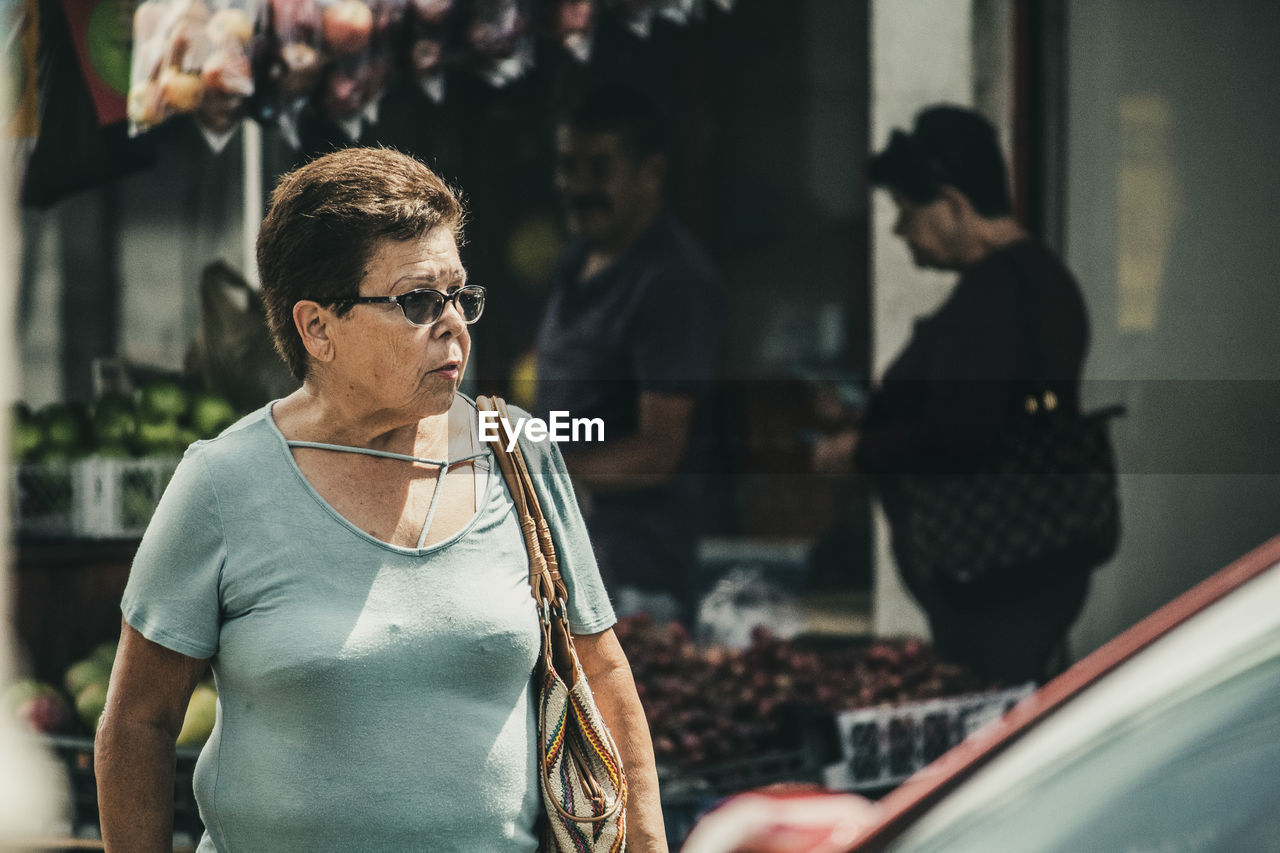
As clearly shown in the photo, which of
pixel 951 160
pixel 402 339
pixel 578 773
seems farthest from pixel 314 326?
pixel 951 160

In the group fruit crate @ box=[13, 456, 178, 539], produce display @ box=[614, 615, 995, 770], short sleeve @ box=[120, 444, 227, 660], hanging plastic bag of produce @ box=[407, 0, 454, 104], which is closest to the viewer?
short sleeve @ box=[120, 444, 227, 660]

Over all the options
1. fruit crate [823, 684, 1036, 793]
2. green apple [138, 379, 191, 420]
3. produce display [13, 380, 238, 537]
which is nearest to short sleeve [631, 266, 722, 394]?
fruit crate [823, 684, 1036, 793]

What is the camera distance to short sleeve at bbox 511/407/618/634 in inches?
76.4

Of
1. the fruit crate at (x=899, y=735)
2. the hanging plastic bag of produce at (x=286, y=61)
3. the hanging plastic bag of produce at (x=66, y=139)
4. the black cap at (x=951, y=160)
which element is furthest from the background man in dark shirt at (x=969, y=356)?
the hanging plastic bag of produce at (x=66, y=139)

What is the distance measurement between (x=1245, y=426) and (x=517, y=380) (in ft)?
7.27

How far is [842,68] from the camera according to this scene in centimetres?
439

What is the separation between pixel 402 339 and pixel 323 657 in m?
0.42

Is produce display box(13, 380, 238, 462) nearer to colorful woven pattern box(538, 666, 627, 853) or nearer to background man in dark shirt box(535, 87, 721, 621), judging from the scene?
background man in dark shirt box(535, 87, 721, 621)

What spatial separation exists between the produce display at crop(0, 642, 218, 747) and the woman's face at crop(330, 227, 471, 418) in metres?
2.35

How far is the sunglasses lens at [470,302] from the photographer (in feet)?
6.23

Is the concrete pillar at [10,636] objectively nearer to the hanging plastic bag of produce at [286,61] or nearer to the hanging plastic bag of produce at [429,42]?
the hanging plastic bag of produce at [286,61]

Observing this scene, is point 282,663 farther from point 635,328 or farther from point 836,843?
point 635,328

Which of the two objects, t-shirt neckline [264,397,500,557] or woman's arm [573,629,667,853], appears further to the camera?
woman's arm [573,629,667,853]

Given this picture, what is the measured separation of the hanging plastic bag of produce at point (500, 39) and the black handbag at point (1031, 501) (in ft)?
5.51
